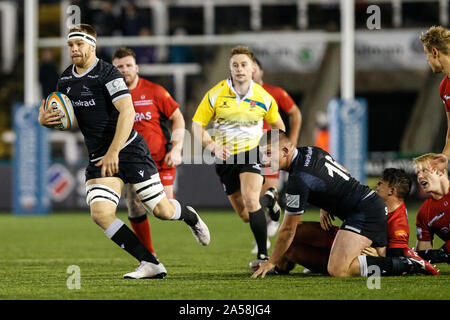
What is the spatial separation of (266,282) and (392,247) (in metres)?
1.21

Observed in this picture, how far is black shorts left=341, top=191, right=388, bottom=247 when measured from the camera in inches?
284

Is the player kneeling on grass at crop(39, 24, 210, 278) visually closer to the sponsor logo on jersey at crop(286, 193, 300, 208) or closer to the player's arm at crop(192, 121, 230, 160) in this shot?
the sponsor logo on jersey at crop(286, 193, 300, 208)

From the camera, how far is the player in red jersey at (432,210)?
7.65m

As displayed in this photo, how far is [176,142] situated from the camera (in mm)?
8484

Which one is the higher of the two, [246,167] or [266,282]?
[246,167]

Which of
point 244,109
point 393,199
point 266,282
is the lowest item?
point 266,282

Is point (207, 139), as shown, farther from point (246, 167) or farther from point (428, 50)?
point (428, 50)

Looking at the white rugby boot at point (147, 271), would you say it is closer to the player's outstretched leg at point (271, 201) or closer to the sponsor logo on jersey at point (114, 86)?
the sponsor logo on jersey at point (114, 86)
